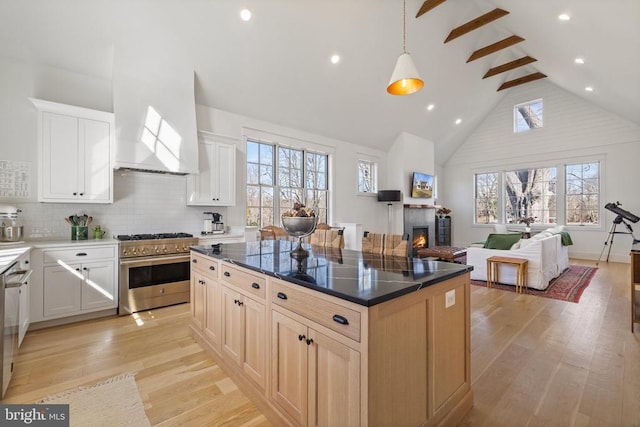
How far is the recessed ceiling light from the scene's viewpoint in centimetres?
375

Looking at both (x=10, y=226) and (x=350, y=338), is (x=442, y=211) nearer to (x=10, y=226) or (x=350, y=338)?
(x=350, y=338)

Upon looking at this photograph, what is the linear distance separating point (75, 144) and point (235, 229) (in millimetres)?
2280

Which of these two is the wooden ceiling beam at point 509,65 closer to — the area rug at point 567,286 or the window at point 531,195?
the window at point 531,195

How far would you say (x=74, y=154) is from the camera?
3400mm

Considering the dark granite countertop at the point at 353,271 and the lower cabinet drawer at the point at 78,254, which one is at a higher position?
the dark granite countertop at the point at 353,271

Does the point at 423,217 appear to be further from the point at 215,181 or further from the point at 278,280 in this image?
the point at 278,280

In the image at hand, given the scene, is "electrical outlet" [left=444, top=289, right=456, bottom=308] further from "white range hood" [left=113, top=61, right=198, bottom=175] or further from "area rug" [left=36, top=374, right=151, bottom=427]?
"white range hood" [left=113, top=61, right=198, bottom=175]

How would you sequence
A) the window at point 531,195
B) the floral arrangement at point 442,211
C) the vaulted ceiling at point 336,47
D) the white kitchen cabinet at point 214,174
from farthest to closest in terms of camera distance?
1. the floral arrangement at point 442,211
2. the window at point 531,195
3. the white kitchen cabinet at point 214,174
4. the vaulted ceiling at point 336,47

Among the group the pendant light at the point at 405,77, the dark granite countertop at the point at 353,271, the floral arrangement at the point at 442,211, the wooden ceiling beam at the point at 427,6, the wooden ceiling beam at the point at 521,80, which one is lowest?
the dark granite countertop at the point at 353,271

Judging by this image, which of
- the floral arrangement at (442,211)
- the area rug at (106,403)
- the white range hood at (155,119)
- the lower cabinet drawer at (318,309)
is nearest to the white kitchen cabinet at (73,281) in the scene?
the white range hood at (155,119)

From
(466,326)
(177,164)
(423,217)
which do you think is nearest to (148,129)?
(177,164)

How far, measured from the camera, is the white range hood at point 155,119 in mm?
3566

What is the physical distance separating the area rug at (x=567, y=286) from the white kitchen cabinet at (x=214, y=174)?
4467 millimetres

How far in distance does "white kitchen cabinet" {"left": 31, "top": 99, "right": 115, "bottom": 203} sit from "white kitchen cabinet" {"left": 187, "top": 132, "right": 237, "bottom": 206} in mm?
1086
